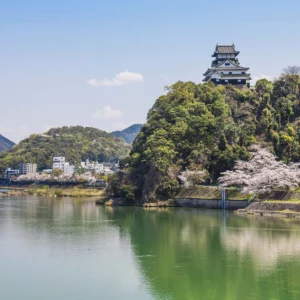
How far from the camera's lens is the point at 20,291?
748 inches

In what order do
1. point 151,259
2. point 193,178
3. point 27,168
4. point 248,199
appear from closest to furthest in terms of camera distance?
1. point 151,259
2. point 248,199
3. point 193,178
4. point 27,168

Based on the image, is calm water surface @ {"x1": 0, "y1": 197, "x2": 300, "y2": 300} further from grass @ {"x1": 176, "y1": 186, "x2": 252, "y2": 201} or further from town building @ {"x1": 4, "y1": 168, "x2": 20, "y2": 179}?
town building @ {"x1": 4, "y1": 168, "x2": 20, "y2": 179}

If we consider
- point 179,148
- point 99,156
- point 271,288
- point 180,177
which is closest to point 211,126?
point 179,148

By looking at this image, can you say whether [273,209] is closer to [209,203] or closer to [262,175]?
[262,175]

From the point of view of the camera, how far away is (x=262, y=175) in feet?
147

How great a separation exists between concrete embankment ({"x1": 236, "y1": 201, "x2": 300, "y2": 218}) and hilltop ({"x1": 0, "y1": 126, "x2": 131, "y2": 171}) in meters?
94.8

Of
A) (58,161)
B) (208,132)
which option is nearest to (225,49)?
(208,132)

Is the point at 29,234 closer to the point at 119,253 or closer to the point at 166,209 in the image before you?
the point at 119,253

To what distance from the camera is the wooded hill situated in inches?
2106

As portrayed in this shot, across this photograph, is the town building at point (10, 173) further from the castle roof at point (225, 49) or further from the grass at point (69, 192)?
the castle roof at point (225, 49)

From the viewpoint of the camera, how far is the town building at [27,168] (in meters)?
131

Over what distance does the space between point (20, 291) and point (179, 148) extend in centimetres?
3927

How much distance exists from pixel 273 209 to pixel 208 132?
17.7 meters

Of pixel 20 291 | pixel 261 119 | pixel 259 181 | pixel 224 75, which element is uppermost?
pixel 224 75
